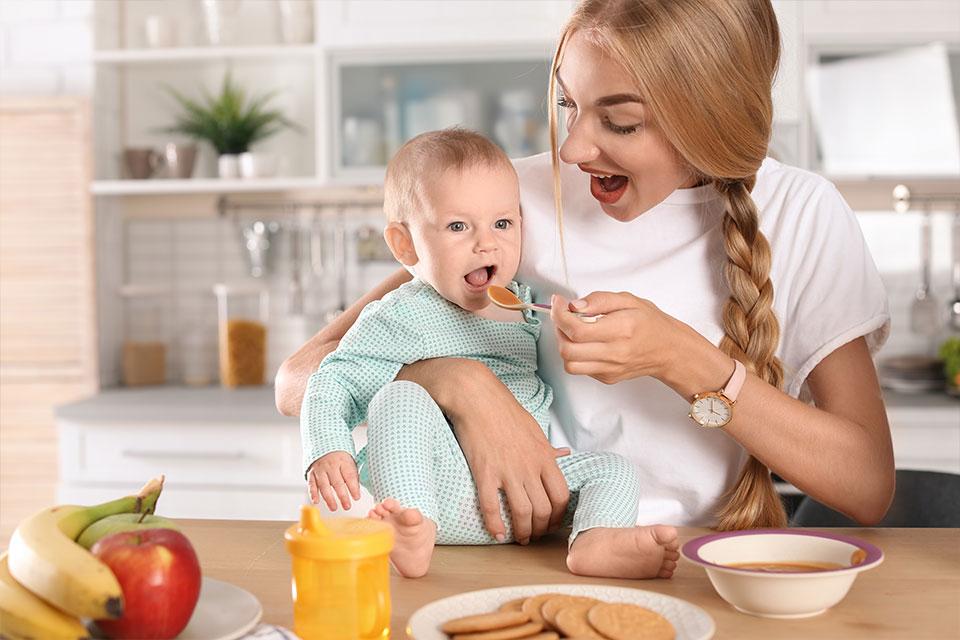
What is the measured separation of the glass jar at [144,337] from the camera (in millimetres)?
3869

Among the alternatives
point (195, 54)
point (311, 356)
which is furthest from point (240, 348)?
point (311, 356)

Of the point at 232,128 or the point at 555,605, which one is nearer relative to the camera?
the point at 555,605

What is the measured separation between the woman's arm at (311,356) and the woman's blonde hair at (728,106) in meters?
0.41

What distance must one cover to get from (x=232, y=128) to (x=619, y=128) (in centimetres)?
257

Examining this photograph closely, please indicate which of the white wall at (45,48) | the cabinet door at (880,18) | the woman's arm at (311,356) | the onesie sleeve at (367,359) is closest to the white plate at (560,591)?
the onesie sleeve at (367,359)

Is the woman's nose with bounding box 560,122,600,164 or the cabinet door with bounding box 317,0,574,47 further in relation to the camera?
the cabinet door with bounding box 317,0,574,47

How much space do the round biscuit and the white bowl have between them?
0.19 meters

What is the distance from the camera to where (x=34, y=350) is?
3713 millimetres

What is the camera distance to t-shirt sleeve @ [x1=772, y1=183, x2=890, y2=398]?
1511mm

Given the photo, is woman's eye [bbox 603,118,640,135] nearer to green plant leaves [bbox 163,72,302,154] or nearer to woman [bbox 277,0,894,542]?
woman [bbox 277,0,894,542]

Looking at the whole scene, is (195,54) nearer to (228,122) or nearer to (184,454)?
(228,122)

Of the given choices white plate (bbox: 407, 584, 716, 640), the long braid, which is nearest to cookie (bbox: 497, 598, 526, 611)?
white plate (bbox: 407, 584, 716, 640)

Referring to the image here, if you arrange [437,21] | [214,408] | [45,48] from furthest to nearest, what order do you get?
[45,48] → [437,21] → [214,408]

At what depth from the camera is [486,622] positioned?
94cm
